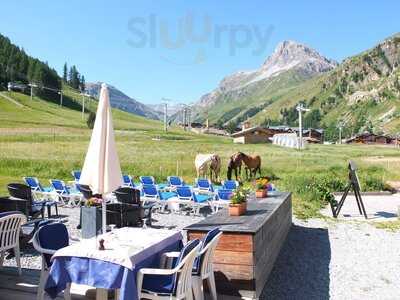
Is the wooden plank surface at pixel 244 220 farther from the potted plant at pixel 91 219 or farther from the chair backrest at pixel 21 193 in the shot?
the chair backrest at pixel 21 193

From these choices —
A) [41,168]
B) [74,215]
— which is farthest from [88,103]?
[74,215]

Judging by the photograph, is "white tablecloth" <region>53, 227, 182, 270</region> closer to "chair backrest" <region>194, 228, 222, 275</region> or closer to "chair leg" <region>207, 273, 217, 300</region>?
"chair backrest" <region>194, 228, 222, 275</region>

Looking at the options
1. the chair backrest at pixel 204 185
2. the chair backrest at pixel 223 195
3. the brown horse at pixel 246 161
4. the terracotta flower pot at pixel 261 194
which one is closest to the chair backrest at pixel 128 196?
the terracotta flower pot at pixel 261 194

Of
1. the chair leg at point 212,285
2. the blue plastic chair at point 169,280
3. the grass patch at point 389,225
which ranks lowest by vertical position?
the grass patch at point 389,225

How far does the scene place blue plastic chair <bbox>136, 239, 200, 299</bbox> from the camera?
477 centimetres

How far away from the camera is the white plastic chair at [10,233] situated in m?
6.43

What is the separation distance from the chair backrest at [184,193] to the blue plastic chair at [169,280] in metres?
9.72

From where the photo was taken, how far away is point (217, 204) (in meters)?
14.6

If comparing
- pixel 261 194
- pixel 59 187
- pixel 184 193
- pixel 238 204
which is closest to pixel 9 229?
pixel 238 204

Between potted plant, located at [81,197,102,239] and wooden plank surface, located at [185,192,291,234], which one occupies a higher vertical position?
wooden plank surface, located at [185,192,291,234]

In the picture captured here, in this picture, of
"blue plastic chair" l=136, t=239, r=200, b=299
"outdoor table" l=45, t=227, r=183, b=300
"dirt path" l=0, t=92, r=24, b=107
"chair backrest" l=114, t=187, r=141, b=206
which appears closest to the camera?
"outdoor table" l=45, t=227, r=183, b=300

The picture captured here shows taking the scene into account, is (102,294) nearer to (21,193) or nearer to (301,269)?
(301,269)

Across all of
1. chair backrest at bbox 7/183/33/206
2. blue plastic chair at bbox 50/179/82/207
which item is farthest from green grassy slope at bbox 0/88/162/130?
chair backrest at bbox 7/183/33/206

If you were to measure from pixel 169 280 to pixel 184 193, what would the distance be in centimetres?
987
